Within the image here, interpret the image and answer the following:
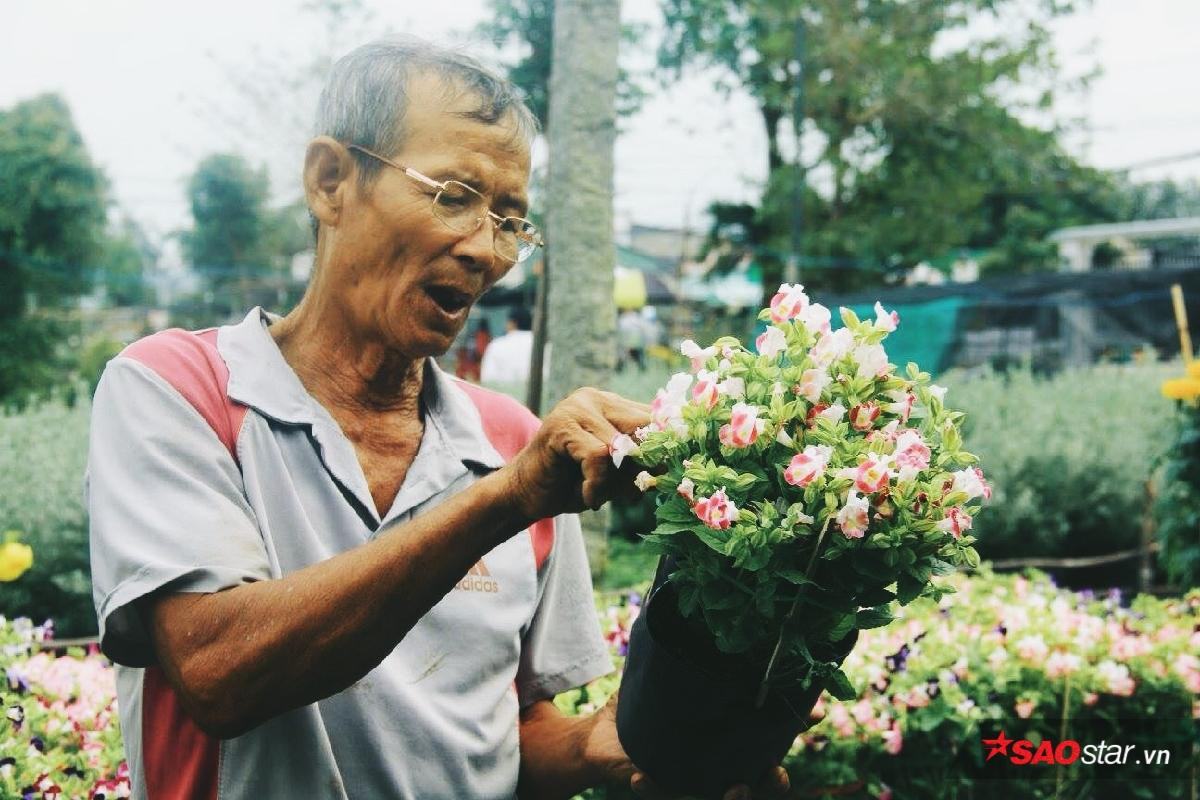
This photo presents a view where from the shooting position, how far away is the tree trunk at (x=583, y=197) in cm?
432

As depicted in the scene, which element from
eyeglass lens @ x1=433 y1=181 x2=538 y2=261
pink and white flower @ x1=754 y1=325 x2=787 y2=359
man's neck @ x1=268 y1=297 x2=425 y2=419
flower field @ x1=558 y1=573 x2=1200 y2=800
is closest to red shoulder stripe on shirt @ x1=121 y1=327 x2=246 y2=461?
man's neck @ x1=268 y1=297 x2=425 y2=419

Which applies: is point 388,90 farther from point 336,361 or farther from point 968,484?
point 968,484

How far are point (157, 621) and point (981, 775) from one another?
9.24 feet

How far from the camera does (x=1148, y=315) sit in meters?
13.8

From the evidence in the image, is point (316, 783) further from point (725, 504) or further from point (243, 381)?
point (725, 504)

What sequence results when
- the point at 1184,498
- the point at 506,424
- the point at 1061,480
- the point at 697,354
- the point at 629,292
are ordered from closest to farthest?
the point at 697,354 < the point at 506,424 < the point at 1184,498 < the point at 1061,480 < the point at 629,292

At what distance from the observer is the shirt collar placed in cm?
164

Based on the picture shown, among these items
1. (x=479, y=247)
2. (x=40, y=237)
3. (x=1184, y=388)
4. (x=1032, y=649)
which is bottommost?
(x=1032, y=649)

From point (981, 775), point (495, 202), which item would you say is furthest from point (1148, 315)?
point (495, 202)

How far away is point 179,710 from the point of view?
1540 millimetres

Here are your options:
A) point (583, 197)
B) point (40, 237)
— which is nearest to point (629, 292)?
point (40, 237)

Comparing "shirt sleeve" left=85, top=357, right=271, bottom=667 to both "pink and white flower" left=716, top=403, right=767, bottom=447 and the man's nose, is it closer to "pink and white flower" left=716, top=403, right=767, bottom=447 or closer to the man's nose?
the man's nose

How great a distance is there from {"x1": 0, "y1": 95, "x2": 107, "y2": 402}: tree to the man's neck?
48.5 feet

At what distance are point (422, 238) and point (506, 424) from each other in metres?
0.51
